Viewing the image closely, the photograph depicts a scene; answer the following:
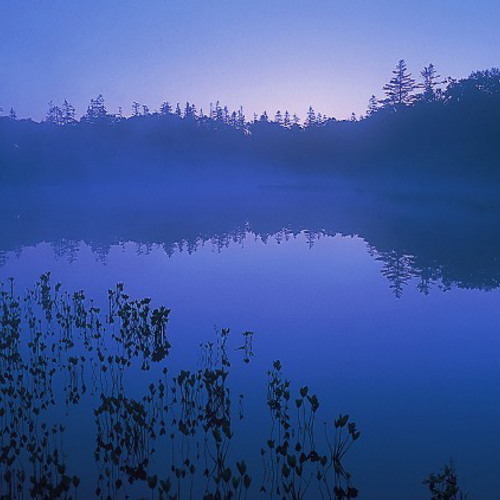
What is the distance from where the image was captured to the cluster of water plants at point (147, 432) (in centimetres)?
612

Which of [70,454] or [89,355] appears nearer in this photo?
[70,454]

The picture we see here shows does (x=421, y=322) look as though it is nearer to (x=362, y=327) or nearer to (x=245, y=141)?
(x=362, y=327)

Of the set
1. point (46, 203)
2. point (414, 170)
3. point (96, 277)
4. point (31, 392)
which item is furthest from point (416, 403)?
point (414, 170)

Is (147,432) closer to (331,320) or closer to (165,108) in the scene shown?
(331,320)

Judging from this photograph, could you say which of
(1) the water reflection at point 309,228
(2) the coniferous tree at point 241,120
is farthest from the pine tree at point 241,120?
(1) the water reflection at point 309,228

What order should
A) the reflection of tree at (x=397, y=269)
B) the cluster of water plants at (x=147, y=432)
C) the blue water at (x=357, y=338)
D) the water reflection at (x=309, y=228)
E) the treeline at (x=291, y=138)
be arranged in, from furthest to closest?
1. the treeline at (x=291, y=138)
2. the water reflection at (x=309, y=228)
3. the reflection of tree at (x=397, y=269)
4. the blue water at (x=357, y=338)
5. the cluster of water plants at (x=147, y=432)

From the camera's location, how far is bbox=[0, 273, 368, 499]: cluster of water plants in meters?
6.12

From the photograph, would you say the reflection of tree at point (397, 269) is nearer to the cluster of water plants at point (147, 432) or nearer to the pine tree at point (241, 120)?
the cluster of water plants at point (147, 432)

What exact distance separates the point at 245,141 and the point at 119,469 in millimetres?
101207

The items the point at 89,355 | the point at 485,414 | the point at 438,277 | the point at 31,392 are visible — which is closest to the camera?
the point at 485,414

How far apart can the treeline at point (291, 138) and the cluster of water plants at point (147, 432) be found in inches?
2584

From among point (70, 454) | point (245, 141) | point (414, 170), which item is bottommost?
point (70, 454)

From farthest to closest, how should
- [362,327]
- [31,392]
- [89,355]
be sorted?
[362,327]
[89,355]
[31,392]

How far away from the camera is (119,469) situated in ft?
21.5
